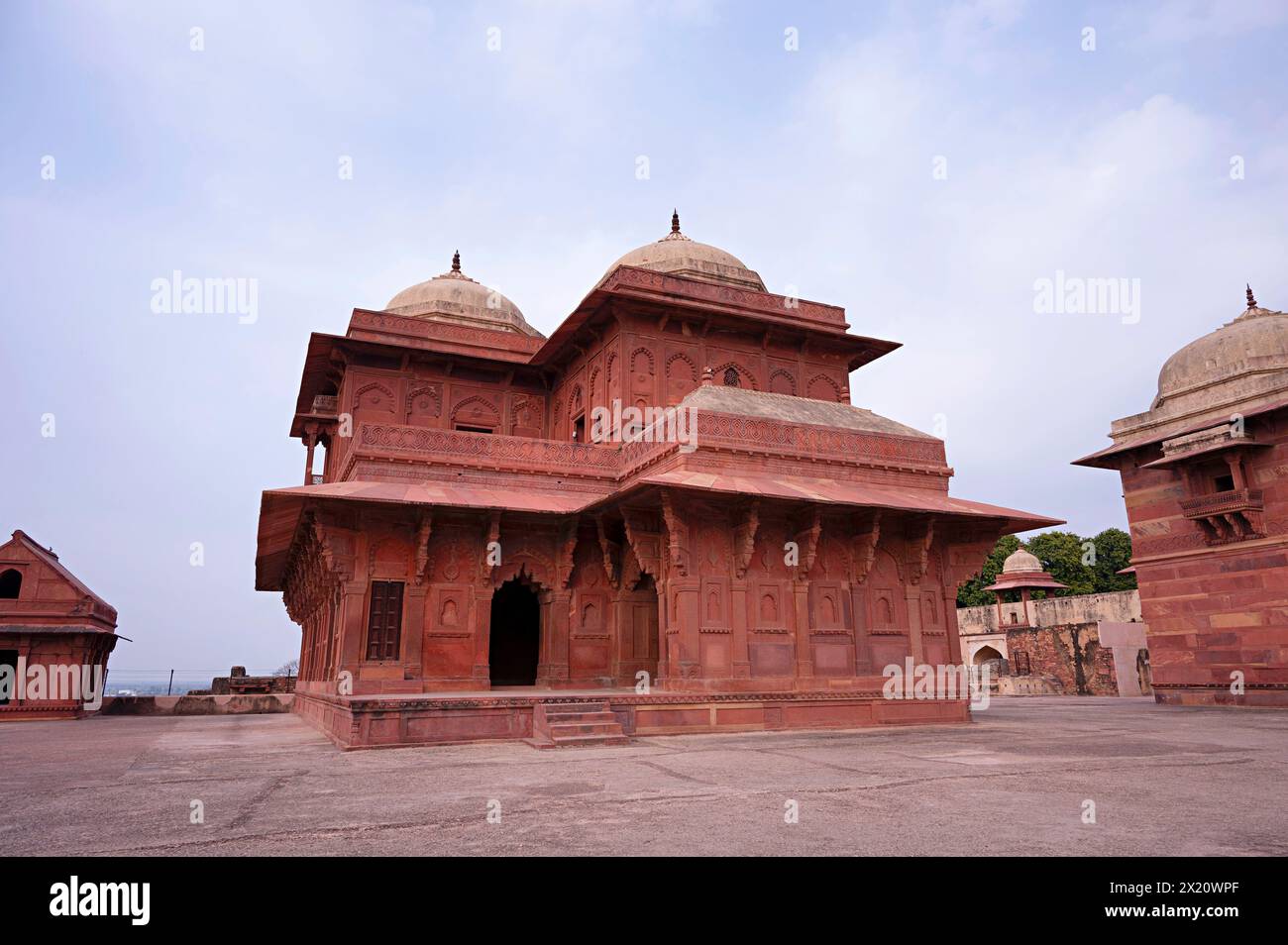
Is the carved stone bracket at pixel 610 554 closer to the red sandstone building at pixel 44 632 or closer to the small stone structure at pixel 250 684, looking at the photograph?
the red sandstone building at pixel 44 632

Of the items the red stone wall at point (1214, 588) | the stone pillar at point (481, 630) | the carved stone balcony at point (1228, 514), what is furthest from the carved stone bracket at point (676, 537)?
the red stone wall at point (1214, 588)

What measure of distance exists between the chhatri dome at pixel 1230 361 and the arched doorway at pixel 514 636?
17.4m

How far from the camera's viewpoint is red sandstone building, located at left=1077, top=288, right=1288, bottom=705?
658 inches

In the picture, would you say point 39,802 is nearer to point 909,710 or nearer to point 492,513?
point 492,513

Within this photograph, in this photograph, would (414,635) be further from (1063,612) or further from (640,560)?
(1063,612)

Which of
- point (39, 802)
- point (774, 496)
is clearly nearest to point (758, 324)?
point (774, 496)

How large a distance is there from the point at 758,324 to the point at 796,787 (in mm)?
14579

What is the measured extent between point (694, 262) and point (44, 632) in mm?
19399

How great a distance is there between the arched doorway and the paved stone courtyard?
744 centimetres

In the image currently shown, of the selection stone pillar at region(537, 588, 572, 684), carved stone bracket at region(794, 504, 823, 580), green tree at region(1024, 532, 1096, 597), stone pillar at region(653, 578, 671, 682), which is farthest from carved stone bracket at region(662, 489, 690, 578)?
green tree at region(1024, 532, 1096, 597)

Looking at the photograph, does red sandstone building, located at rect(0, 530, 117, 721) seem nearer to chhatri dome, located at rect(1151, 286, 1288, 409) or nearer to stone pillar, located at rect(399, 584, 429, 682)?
stone pillar, located at rect(399, 584, 429, 682)

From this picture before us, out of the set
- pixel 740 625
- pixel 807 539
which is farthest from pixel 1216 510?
pixel 740 625

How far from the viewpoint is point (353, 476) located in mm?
14336

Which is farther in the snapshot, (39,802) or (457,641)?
(457,641)
